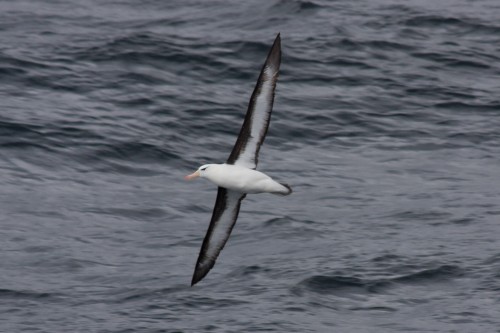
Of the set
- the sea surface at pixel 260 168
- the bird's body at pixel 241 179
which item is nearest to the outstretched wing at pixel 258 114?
the bird's body at pixel 241 179

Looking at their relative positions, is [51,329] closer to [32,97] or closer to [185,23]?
[32,97]

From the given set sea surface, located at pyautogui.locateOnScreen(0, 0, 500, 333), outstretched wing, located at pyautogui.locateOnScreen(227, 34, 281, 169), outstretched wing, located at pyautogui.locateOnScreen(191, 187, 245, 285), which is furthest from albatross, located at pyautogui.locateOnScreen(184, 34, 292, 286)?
sea surface, located at pyautogui.locateOnScreen(0, 0, 500, 333)

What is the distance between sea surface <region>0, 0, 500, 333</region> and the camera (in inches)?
634

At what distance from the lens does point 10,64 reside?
24.1 meters

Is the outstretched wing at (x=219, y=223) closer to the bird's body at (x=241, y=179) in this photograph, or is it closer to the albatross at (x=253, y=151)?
the albatross at (x=253, y=151)

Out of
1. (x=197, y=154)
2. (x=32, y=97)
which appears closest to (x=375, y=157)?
(x=197, y=154)

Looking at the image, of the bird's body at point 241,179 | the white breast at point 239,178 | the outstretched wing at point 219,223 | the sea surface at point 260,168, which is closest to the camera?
the bird's body at point 241,179

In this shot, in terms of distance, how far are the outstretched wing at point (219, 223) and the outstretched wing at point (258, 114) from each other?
0.95 metres

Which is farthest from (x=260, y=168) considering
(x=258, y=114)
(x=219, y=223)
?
(x=258, y=114)

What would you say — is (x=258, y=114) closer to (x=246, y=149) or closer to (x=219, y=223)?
(x=246, y=149)

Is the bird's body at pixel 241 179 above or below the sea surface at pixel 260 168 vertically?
above

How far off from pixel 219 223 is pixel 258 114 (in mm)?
1781

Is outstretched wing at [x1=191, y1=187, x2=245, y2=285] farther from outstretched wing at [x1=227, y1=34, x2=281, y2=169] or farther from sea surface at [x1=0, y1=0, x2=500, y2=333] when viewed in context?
outstretched wing at [x1=227, y1=34, x2=281, y2=169]

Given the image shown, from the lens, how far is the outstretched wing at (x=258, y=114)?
1441cm
